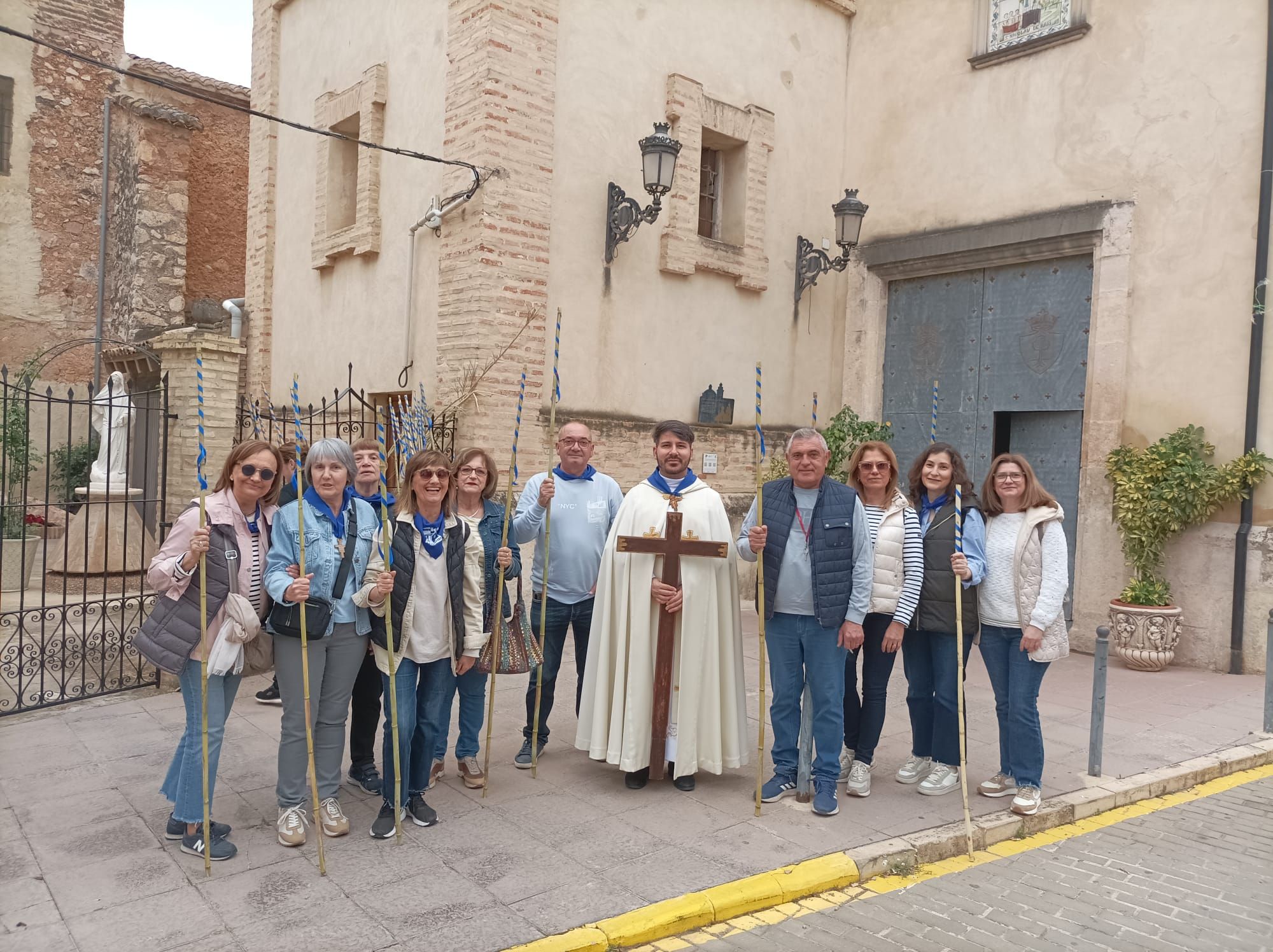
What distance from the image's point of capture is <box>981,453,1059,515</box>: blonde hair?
214 inches

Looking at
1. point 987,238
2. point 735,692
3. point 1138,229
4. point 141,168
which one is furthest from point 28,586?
point 1138,229

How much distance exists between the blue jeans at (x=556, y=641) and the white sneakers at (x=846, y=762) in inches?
60.9

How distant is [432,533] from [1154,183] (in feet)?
27.8

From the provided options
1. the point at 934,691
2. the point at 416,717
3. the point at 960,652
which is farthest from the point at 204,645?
the point at 934,691

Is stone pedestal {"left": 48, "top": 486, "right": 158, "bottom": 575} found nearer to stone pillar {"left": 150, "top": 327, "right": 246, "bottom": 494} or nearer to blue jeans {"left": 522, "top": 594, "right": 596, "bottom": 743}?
stone pillar {"left": 150, "top": 327, "right": 246, "bottom": 494}

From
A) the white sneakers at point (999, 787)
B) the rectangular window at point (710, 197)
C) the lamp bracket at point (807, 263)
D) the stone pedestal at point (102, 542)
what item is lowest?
the white sneakers at point (999, 787)

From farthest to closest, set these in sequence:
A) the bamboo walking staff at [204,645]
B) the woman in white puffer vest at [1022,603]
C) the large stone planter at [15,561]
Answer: the large stone planter at [15,561] → the woman in white puffer vest at [1022,603] → the bamboo walking staff at [204,645]

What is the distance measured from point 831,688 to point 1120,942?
1.70 m

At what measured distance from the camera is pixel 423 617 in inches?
191

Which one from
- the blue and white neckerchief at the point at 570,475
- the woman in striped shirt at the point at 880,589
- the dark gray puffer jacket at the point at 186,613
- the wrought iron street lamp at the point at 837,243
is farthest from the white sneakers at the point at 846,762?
the wrought iron street lamp at the point at 837,243

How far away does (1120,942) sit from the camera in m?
4.09

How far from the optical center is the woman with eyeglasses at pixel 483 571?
5172 millimetres

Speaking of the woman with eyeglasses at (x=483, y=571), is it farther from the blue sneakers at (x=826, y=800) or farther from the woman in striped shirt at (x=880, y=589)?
the woman in striped shirt at (x=880, y=589)

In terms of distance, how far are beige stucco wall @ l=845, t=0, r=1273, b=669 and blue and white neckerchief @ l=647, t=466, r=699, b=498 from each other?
21.1 ft
